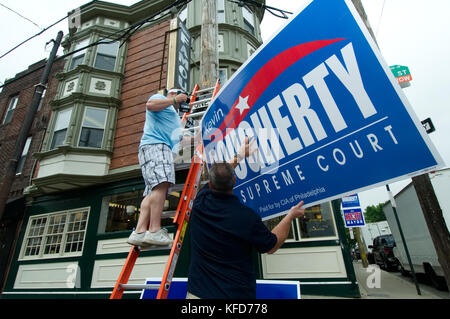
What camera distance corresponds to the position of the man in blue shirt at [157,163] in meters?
2.51

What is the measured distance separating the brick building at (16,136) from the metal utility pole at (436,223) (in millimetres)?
10647

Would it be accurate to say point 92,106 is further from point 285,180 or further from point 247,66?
point 285,180

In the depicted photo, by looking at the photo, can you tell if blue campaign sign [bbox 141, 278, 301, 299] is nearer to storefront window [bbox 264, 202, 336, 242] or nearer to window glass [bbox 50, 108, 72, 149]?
storefront window [bbox 264, 202, 336, 242]

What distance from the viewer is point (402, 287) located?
764 cm

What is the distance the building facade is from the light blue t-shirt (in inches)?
161

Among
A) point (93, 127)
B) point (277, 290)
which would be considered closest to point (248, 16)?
point (93, 127)

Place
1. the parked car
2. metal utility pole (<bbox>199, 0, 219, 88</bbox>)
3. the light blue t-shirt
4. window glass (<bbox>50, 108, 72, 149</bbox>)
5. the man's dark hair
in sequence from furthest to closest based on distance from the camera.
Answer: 1. the parked car
2. window glass (<bbox>50, 108, 72, 149</bbox>)
3. metal utility pole (<bbox>199, 0, 219, 88</bbox>)
4. the light blue t-shirt
5. the man's dark hair

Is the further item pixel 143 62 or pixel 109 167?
pixel 143 62

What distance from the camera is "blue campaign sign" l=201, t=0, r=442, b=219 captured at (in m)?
1.34

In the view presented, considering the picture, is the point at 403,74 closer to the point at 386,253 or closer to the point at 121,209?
the point at 121,209

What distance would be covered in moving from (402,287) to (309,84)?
9392 millimetres

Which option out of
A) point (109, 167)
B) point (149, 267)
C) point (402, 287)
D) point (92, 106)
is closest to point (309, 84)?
point (149, 267)

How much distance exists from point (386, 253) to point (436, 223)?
12.1m

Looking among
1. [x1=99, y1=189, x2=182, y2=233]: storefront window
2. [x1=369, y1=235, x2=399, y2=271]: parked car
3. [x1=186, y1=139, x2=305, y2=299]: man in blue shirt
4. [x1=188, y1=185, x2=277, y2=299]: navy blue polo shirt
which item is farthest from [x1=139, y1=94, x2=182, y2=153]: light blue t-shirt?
[x1=369, y1=235, x2=399, y2=271]: parked car
